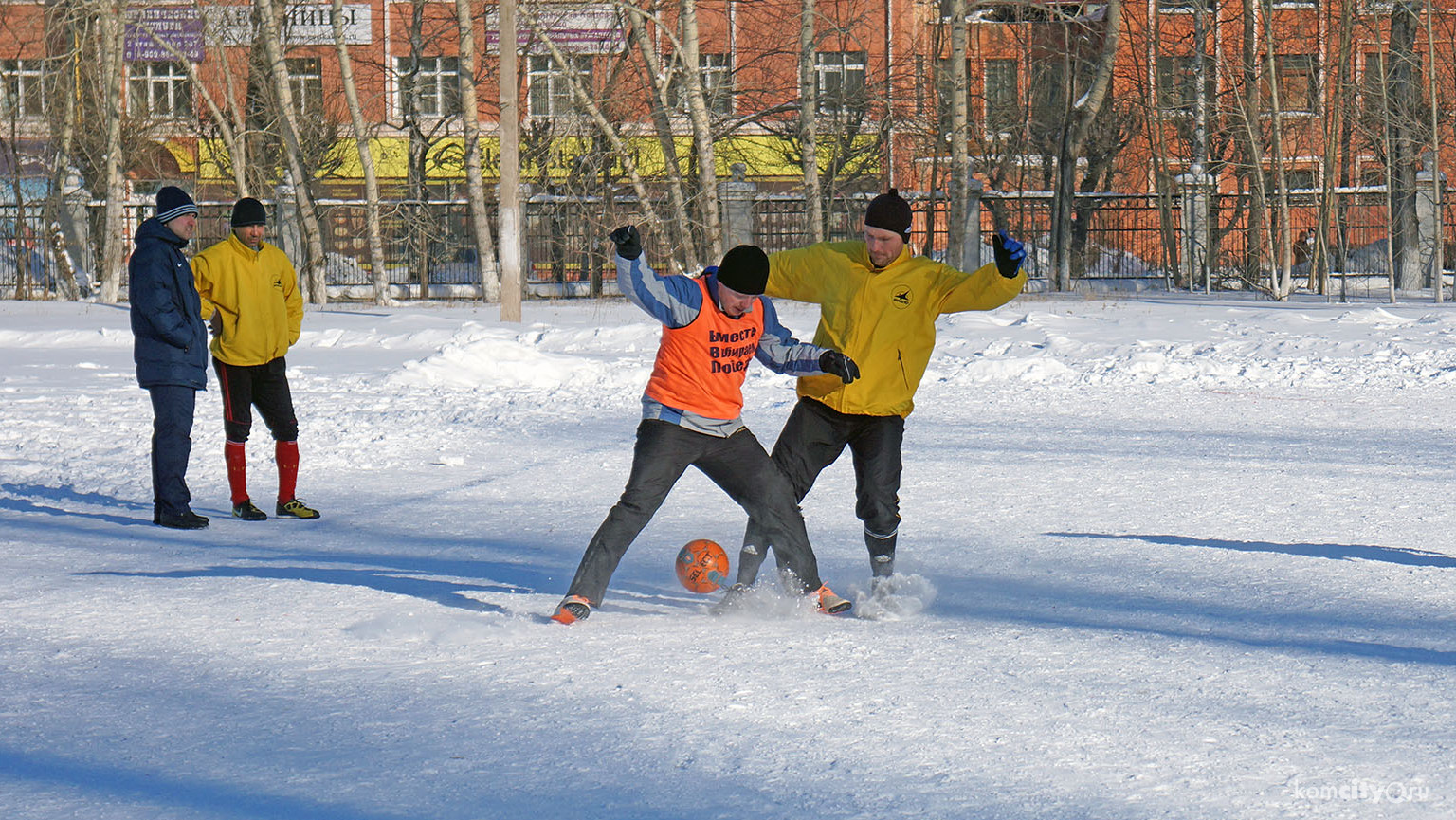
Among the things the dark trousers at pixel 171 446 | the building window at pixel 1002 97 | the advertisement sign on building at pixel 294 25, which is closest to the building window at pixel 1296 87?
the building window at pixel 1002 97

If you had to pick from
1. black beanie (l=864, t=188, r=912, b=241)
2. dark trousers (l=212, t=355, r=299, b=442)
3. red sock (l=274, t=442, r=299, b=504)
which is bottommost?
red sock (l=274, t=442, r=299, b=504)

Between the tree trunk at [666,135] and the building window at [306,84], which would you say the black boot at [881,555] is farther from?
the building window at [306,84]

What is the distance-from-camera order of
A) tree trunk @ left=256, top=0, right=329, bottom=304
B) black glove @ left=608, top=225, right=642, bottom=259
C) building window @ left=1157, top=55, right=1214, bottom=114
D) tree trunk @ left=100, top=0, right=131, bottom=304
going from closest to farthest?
black glove @ left=608, top=225, right=642, bottom=259, tree trunk @ left=256, top=0, right=329, bottom=304, tree trunk @ left=100, top=0, right=131, bottom=304, building window @ left=1157, top=55, right=1214, bottom=114

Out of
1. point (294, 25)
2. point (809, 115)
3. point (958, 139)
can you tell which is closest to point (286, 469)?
point (958, 139)

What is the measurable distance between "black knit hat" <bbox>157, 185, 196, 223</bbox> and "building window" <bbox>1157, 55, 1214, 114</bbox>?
65.6ft

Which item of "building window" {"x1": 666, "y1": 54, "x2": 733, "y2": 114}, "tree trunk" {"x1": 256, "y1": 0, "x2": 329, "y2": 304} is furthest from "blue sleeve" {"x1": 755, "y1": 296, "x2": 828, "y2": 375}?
"tree trunk" {"x1": 256, "y1": 0, "x2": 329, "y2": 304}

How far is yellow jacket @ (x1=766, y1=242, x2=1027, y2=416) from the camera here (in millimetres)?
5836

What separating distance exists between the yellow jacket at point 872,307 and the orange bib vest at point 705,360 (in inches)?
13.4

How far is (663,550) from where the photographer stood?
23.2 feet

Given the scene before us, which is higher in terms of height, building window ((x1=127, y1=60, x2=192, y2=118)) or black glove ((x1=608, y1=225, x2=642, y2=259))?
building window ((x1=127, y1=60, x2=192, y2=118))

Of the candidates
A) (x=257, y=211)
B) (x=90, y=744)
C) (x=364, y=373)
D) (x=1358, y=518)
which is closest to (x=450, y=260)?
(x=364, y=373)

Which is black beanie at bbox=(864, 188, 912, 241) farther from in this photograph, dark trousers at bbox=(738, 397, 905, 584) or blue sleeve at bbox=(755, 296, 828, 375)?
dark trousers at bbox=(738, 397, 905, 584)

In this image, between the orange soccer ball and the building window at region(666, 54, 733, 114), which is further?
the building window at region(666, 54, 733, 114)

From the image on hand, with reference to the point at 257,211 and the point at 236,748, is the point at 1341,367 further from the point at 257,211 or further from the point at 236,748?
the point at 236,748
